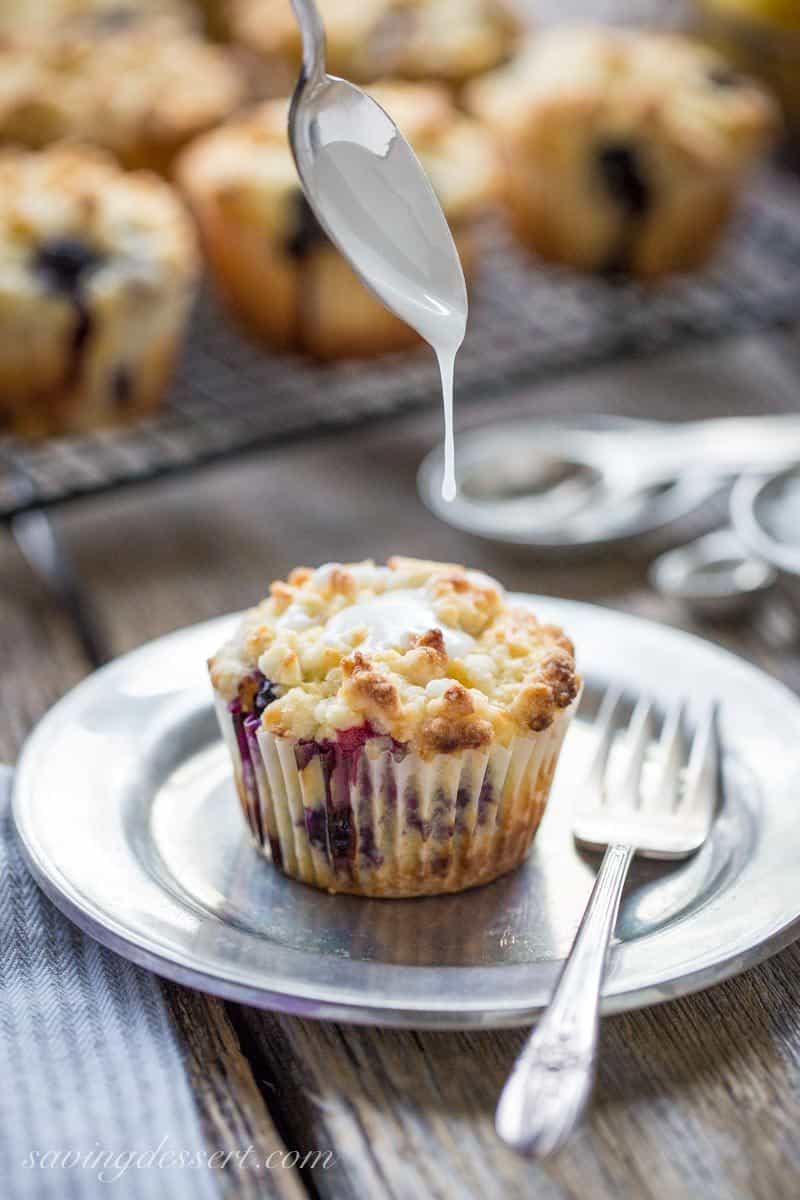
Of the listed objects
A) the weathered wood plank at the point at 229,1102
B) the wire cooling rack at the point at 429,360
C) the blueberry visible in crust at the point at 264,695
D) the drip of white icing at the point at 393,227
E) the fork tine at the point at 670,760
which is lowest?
the wire cooling rack at the point at 429,360

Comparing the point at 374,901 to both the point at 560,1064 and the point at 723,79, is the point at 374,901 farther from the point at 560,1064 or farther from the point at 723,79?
the point at 723,79

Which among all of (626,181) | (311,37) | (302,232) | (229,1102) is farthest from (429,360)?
(229,1102)

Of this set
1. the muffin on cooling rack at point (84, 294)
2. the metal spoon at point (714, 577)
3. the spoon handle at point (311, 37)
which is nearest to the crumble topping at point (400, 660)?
the spoon handle at point (311, 37)

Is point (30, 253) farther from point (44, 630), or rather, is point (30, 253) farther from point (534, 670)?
point (534, 670)

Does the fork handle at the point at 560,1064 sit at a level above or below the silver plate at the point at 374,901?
above

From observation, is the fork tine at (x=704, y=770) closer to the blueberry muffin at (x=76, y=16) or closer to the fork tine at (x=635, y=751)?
the fork tine at (x=635, y=751)

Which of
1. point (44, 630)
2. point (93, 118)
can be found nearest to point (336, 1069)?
point (44, 630)

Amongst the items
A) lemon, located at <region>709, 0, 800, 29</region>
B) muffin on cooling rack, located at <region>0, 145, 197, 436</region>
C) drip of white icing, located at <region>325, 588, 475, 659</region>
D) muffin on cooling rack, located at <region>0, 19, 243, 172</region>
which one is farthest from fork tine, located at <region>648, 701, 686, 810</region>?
lemon, located at <region>709, 0, 800, 29</region>

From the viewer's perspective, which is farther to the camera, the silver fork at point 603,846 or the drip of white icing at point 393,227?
the drip of white icing at point 393,227
